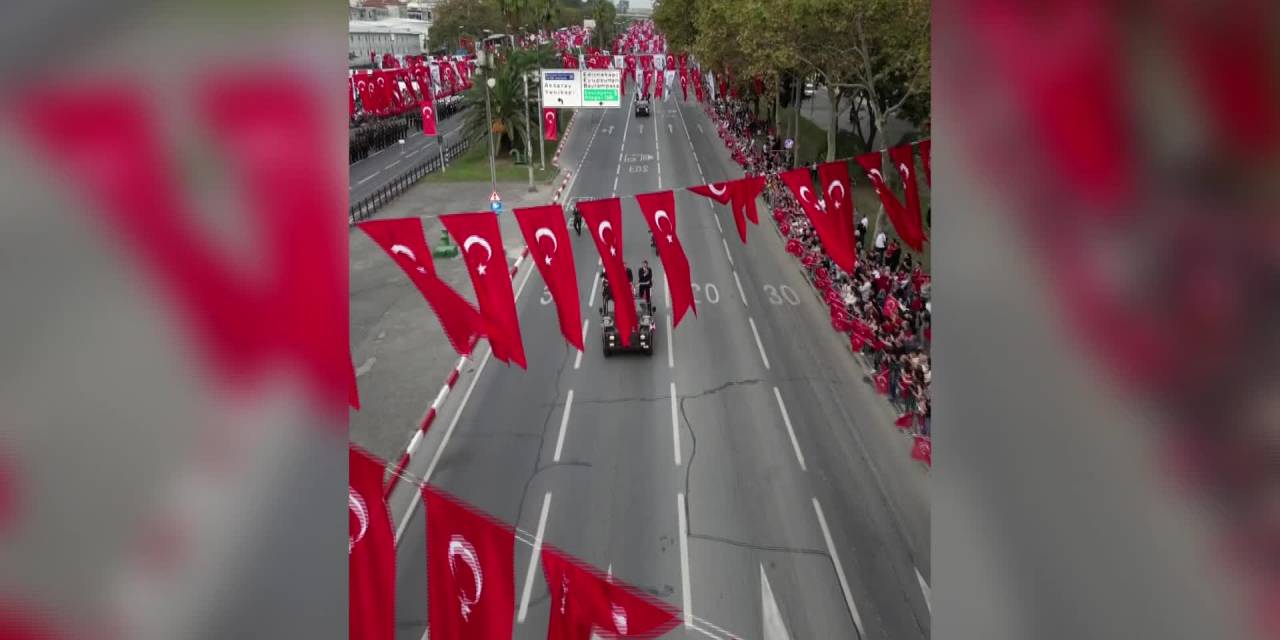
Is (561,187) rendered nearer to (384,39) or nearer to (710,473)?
(710,473)

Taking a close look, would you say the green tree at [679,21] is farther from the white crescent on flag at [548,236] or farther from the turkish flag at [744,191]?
the white crescent on flag at [548,236]

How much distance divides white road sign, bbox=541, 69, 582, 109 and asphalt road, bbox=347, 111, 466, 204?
28.7 feet

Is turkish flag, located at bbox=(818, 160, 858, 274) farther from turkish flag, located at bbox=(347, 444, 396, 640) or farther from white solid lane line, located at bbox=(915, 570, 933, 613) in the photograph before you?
turkish flag, located at bbox=(347, 444, 396, 640)

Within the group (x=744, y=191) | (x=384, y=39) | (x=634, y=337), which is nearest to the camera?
(x=744, y=191)

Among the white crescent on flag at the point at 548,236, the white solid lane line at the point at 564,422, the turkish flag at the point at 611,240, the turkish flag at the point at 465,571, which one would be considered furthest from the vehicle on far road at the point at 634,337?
the turkish flag at the point at 465,571

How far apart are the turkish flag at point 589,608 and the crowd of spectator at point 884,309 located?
259 inches

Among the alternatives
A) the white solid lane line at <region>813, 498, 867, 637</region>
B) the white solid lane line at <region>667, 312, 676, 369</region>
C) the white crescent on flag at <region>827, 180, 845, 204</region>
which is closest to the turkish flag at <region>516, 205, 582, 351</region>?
the white solid lane line at <region>813, 498, 867, 637</region>

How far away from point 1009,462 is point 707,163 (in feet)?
136

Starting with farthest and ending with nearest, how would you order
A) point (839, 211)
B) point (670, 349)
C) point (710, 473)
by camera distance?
point (670, 349) → point (710, 473) → point (839, 211)

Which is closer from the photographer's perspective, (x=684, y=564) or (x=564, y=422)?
(x=684, y=564)

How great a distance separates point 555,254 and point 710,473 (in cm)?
524

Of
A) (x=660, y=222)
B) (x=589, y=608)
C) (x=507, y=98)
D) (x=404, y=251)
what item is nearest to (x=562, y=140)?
(x=507, y=98)

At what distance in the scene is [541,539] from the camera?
11.4 m

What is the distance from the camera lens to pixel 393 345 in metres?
18.9
